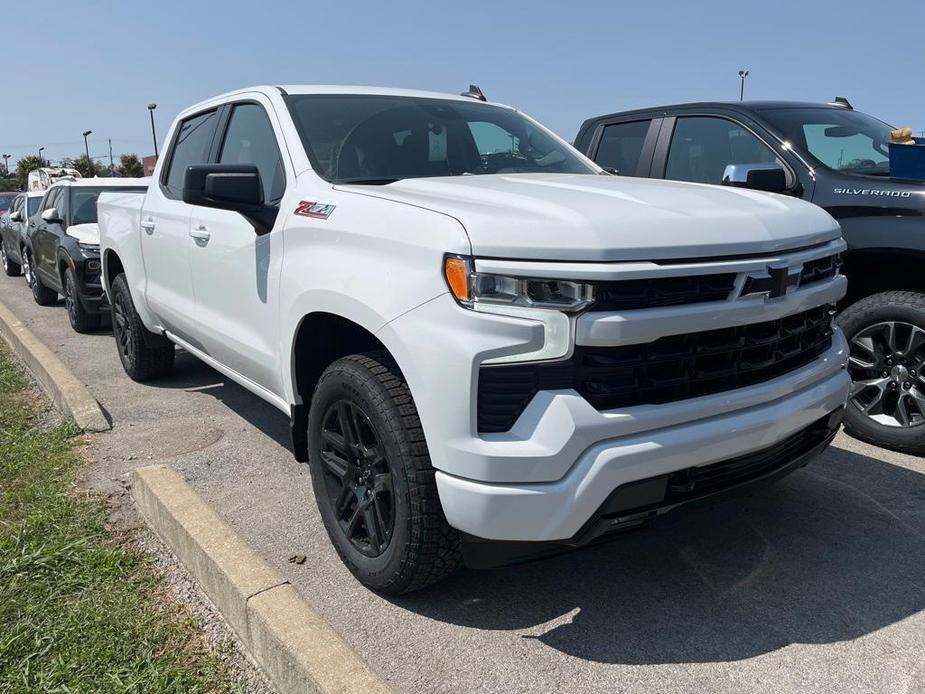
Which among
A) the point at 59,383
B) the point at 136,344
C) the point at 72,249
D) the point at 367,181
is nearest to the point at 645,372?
the point at 367,181

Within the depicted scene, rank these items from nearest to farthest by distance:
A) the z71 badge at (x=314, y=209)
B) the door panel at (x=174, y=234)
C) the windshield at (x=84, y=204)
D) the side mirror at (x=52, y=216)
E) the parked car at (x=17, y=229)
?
the z71 badge at (x=314, y=209) → the door panel at (x=174, y=234) → the side mirror at (x=52, y=216) → the windshield at (x=84, y=204) → the parked car at (x=17, y=229)

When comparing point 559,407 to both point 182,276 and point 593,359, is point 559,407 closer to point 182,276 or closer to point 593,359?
point 593,359

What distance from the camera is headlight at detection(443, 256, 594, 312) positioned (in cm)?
227

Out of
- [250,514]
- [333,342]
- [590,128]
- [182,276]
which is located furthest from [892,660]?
[590,128]

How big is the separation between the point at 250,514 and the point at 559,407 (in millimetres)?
1945

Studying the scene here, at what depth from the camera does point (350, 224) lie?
2.82 metres

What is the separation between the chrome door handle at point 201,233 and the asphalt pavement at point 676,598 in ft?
4.04

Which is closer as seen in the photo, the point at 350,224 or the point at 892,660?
the point at 892,660

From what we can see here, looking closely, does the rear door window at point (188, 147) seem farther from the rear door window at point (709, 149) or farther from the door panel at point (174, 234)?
the rear door window at point (709, 149)

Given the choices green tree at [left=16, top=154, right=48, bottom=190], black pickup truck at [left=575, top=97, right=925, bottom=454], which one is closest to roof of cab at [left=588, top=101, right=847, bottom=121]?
black pickup truck at [left=575, top=97, right=925, bottom=454]

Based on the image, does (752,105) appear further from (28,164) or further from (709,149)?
(28,164)

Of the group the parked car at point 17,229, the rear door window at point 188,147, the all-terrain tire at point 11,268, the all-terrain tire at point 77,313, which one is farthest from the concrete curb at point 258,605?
the all-terrain tire at point 11,268

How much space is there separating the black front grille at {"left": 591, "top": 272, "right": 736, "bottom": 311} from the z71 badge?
1.20m

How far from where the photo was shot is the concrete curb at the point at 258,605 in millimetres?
2229
